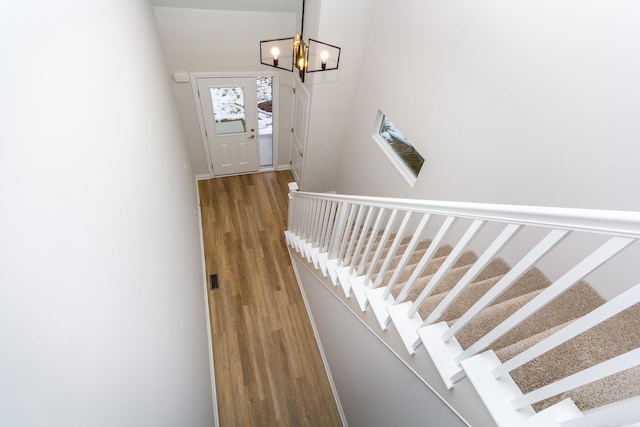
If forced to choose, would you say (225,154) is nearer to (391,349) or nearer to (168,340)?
(168,340)

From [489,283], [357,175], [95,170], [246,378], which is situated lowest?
[246,378]

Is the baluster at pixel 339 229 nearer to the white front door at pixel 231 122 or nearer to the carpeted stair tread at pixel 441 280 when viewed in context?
the carpeted stair tread at pixel 441 280

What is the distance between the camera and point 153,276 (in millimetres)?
1652

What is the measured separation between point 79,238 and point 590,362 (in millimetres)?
1834

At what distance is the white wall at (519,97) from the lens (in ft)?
5.16

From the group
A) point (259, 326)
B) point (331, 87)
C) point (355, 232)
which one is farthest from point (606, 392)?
point (331, 87)

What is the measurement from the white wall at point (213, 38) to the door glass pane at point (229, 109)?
326 mm

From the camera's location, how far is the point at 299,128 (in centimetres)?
478

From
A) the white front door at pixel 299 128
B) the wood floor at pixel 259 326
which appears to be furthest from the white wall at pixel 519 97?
the wood floor at pixel 259 326

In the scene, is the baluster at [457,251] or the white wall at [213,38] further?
the white wall at [213,38]

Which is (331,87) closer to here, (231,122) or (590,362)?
(231,122)

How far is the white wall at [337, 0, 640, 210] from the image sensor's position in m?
1.57

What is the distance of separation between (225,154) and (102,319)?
4626 millimetres

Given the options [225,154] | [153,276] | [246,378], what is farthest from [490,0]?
[225,154]
